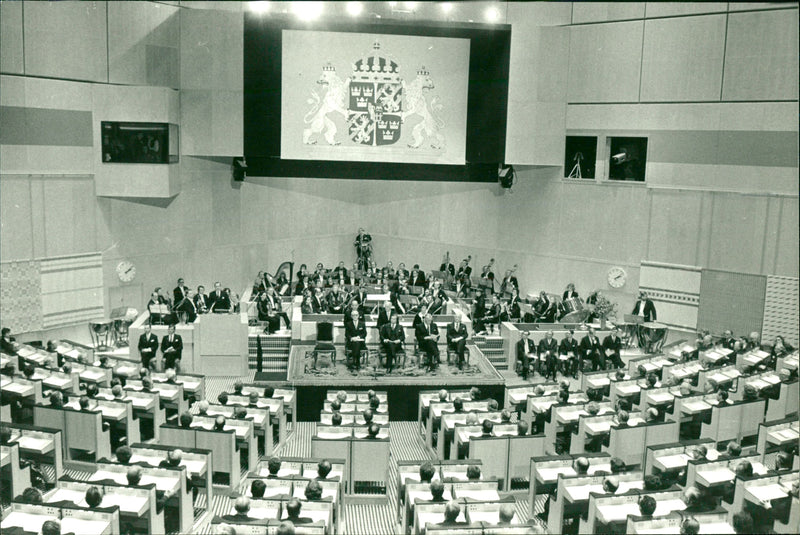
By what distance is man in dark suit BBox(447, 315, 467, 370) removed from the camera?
50.4 ft

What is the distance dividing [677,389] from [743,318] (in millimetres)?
7341

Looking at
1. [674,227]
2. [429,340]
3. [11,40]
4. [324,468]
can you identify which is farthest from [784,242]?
[11,40]

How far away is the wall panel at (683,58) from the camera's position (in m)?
18.5

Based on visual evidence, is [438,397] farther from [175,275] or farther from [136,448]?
[175,275]

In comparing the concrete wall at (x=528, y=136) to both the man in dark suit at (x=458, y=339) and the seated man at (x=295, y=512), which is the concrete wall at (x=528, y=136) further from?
the seated man at (x=295, y=512)

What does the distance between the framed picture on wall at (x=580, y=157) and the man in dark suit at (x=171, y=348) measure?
12721mm

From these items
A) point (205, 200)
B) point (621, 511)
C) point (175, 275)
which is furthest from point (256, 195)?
point (621, 511)

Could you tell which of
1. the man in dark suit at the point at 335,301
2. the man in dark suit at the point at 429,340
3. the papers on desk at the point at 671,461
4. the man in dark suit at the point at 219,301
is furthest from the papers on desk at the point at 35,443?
the man in dark suit at the point at 335,301

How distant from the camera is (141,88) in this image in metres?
18.4

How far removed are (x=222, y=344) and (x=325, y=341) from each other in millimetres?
2433

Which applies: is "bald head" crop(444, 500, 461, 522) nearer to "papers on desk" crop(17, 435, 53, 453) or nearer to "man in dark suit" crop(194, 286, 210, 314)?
"papers on desk" crop(17, 435, 53, 453)

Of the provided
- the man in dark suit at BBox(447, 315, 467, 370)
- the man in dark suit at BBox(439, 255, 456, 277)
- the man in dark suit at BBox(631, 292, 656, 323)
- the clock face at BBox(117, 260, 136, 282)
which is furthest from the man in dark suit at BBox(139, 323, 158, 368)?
the man in dark suit at BBox(631, 292, 656, 323)

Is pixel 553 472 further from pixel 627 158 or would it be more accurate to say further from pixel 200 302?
pixel 627 158

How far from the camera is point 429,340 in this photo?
15.3 metres
